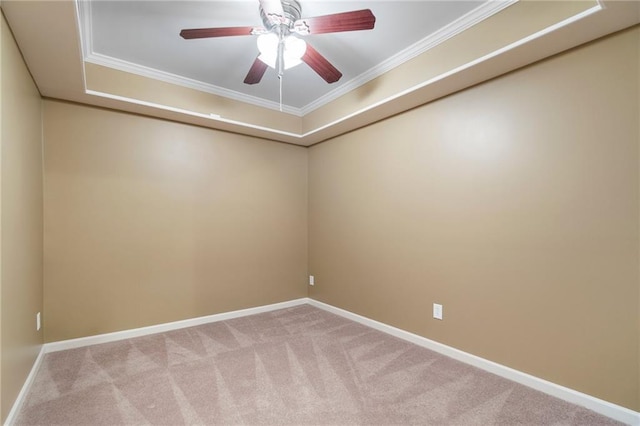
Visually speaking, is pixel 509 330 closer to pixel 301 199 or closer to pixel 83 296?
pixel 301 199

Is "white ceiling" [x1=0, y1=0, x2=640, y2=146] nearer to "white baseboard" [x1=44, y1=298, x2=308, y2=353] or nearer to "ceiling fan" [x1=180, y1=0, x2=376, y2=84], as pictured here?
"ceiling fan" [x1=180, y1=0, x2=376, y2=84]

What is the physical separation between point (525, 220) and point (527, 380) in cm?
113

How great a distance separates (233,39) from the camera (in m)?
2.44

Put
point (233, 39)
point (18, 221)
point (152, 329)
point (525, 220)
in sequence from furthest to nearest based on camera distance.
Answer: point (152, 329) → point (233, 39) → point (525, 220) → point (18, 221)

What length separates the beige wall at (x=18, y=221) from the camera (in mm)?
1628

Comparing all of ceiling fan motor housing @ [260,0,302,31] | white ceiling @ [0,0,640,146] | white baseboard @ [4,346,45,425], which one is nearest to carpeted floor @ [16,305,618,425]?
white baseboard @ [4,346,45,425]

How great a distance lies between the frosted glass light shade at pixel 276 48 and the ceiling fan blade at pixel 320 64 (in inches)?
2.0

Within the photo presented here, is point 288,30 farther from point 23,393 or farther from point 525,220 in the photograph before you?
point 23,393

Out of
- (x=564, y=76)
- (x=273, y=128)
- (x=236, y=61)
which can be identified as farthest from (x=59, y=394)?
(x=564, y=76)

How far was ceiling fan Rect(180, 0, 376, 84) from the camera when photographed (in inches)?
68.4

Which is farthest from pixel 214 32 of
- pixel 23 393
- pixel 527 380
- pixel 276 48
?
pixel 527 380

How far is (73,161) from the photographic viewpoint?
2725 mm

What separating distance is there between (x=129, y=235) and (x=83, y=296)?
657 millimetres

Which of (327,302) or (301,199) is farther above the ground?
(301,199)
